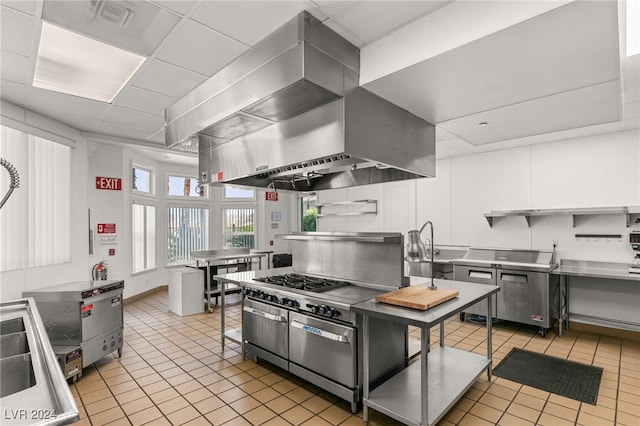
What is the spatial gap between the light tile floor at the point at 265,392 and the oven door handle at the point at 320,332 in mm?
557

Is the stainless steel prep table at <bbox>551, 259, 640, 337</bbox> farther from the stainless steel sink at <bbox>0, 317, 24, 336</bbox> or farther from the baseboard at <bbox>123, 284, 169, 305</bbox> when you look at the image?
the baseboard at <bbox>123, 284, 169, 305</bbox>

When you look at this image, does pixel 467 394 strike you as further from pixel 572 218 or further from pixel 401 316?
pixel 572 218

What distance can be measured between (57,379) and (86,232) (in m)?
4.65

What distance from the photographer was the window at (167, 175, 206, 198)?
7383mm

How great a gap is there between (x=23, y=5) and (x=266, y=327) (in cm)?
292

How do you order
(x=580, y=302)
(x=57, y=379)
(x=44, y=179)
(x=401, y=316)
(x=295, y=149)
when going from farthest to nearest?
(x=580, y=302) < (x=44, y=179) < (x=295, y=149) < (x=401, y=316) < (x=57, y=379)

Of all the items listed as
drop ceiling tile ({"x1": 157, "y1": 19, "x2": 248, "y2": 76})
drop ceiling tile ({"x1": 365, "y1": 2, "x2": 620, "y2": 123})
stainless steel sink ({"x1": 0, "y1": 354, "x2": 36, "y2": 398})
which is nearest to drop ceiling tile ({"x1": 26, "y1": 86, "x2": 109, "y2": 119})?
drop ceiling tile ({"x1": 157, "y1": 19, "x2": 248, "y2": 76})

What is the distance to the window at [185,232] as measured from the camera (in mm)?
7371

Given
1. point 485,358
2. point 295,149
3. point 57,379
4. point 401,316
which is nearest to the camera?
point 57,379

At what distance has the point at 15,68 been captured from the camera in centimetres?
273

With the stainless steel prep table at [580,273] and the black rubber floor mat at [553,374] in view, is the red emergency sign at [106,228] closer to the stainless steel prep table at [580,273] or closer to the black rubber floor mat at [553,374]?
the black rubber floor mat at [553,374]


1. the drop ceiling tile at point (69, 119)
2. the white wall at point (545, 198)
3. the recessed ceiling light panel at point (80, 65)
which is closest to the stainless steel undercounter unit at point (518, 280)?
the white wall at point (545, 198)

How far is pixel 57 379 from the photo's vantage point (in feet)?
3.02

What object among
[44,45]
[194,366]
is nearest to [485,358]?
[194,366]
